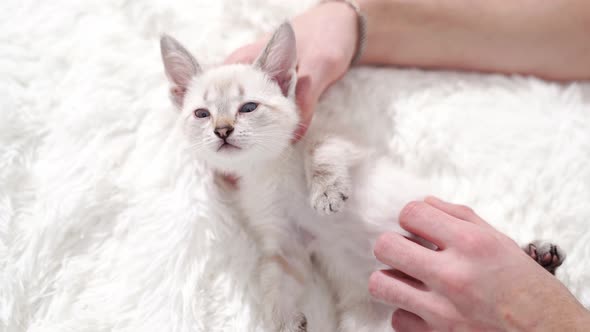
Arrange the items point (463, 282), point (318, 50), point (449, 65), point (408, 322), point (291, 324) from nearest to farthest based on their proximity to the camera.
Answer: point (463, 282), point (408, 322), point (291, 324), point (318, 50), point (449, 65)

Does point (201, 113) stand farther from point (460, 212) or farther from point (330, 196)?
point (460, 212)

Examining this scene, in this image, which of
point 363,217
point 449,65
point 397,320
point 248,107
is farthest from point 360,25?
point 397,320

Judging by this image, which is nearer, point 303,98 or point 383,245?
point 383,245

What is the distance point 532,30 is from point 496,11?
0.33 feet

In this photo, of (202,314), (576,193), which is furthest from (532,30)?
(202,314)

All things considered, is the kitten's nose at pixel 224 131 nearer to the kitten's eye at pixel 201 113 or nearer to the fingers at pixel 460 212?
the kitten's eye at pixel 201 113

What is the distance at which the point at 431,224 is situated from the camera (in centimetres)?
76

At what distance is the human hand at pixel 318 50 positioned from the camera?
0.98 meters

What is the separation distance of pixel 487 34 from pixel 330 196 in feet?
2.01

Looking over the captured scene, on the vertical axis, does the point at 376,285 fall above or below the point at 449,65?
below

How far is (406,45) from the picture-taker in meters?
1.09

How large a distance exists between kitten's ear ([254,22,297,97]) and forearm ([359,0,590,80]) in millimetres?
284

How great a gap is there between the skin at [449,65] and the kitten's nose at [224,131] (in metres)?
0.21

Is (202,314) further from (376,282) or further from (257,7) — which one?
(257,7)
